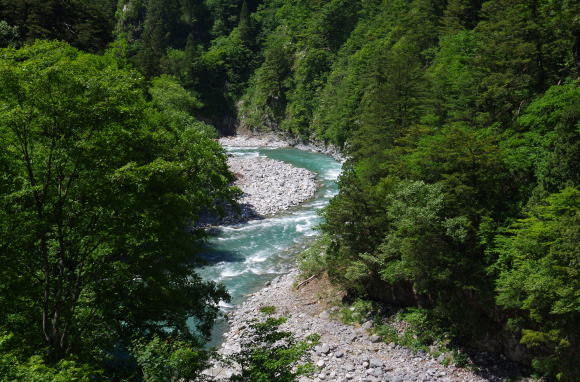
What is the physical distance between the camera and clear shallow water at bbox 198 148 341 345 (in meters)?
20.8

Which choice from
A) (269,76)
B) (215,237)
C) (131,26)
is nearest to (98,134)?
(215,237)

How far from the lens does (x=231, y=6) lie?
8412cm

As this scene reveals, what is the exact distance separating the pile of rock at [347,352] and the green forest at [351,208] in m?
1.50

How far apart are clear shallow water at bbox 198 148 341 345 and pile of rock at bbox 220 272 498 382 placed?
1.52m

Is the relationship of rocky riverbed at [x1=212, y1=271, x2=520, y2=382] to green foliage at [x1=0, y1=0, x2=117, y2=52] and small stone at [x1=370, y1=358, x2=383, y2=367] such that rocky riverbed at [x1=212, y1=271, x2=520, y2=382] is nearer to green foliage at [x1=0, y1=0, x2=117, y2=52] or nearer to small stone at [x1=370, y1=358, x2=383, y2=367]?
small stone at [x1=370, y1=358, x2=383, y2=367]

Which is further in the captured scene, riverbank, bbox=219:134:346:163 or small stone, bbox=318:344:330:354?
riverbank, bbox=219:134:346:163

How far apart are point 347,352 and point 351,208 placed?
5554mm

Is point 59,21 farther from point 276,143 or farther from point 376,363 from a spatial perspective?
point 376,363

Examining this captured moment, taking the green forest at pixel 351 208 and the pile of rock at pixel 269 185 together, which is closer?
the green forest at pixel 351 208

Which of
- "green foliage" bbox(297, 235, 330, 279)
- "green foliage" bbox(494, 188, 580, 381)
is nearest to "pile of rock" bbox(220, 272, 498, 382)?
"green foliage" bbox(297, 235, 330, 279)

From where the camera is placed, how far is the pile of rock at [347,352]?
12836 mm

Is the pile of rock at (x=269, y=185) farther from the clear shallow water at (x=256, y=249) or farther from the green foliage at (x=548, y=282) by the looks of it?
the green foliage at (x=548, y=282)

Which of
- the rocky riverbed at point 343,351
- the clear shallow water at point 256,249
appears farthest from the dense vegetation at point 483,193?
the clear shallow water at point 256,249

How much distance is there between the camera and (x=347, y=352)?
14.3m
